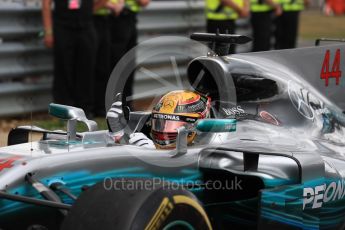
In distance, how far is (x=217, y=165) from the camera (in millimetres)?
4926

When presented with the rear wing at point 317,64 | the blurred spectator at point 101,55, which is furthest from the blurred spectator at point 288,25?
the rear wing at point 317,64

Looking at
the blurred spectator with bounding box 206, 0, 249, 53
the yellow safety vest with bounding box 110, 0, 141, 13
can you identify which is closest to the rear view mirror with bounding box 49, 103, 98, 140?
the yellow safety vest with bounding box 110, 0, 141, 13

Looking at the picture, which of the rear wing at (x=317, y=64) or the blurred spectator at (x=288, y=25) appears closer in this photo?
the rear wing at (x=317, y=64)

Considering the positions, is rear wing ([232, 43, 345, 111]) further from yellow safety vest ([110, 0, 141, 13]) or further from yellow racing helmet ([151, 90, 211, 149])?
yellow safety vest ([110, 0, 141, 13])

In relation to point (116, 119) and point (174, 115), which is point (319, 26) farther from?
point (174, 115)

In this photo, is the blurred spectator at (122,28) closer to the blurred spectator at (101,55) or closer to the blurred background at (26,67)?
the blurred spectator at (101,55)

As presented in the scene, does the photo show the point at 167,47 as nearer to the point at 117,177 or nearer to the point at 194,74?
the point at 194,74

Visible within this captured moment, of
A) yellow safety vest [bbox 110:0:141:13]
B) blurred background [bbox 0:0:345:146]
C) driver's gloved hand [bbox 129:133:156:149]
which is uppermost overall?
yellow safety vest [bbox 110:0:141:13]

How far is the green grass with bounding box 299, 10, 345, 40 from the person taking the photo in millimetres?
21828

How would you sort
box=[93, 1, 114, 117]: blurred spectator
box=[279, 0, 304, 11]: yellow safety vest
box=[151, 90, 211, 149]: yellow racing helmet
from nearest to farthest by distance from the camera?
box=[151, 90, 211, 149]: yellow racing helmet
box=[93, 1, 114, 117]: blurred spectator
box=[279, 0, 304, 11]: yellow safety vest

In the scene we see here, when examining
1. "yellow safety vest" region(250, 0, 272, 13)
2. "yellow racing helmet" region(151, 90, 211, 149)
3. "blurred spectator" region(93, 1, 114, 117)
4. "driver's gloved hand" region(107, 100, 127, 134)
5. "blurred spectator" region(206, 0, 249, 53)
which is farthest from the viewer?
"yellow safety vest" region(250, 0, 272, 13)

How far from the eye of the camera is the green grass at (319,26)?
2183cm

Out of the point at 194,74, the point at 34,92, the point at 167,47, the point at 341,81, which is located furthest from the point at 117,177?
the point at 167,47

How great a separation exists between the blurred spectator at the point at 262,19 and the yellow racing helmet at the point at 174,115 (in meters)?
6.85
